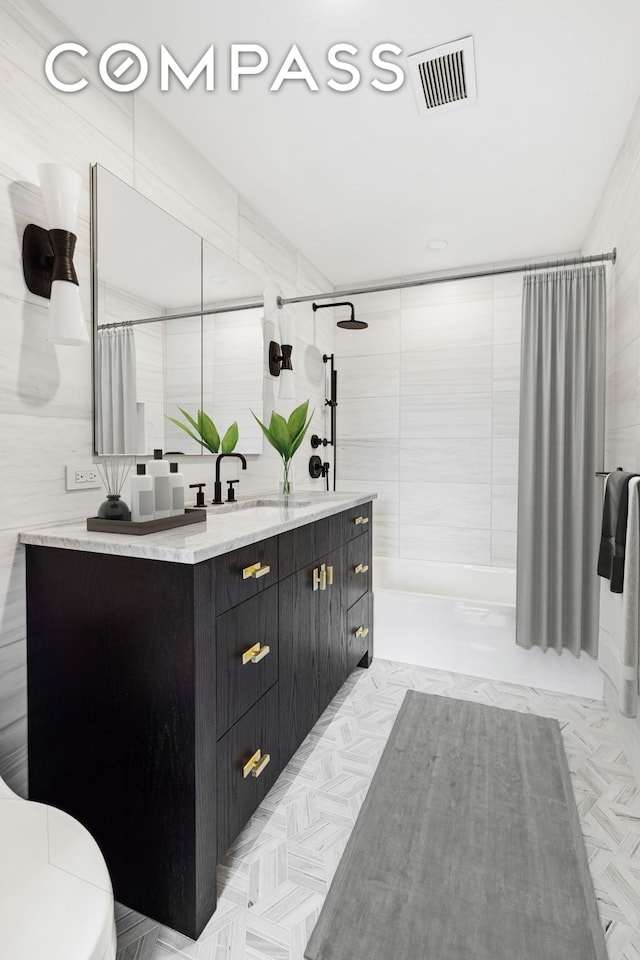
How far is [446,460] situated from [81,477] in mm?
2594

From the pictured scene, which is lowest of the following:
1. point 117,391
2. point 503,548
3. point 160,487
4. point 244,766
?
point 244,766

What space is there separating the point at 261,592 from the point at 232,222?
6.03 ft

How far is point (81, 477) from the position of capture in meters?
1.57

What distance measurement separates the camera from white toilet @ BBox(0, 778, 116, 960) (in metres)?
0.71

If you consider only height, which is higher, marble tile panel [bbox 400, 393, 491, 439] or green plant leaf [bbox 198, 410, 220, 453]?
marble tile panel [bbox 400, 393, 491, 439]

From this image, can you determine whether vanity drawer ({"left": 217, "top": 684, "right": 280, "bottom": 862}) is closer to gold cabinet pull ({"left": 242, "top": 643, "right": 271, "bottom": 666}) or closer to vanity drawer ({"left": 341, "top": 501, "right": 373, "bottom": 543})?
gold cabinet pull ({"left": 242, "top": 643, "right": 271, "bottom": 666})

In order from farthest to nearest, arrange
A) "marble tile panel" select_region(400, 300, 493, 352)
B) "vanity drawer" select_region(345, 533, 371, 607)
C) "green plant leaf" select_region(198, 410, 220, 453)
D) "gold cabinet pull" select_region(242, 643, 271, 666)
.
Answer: "marble tile panel" select_region(400, 300, 493, 352), "vanity drawer" select_region(345, 533, 371, 607), "green plant leaf" select_region(198, 410, 220, 453), "gold cabinet pull" select_region(242, 643, 271, 666)

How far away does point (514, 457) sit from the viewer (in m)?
3.38

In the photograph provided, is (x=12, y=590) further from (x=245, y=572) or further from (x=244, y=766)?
(x=244, y=766)

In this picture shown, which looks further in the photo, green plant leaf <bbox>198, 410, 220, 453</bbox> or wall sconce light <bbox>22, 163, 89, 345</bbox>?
green plant leaf <bbox>198, 410, 220, 453</bbox>

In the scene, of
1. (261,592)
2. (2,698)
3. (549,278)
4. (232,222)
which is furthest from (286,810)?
(549,278)

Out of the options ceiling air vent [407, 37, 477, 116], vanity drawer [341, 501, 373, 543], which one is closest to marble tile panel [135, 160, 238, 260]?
ceiling air vent [407, 37, 477, 116]

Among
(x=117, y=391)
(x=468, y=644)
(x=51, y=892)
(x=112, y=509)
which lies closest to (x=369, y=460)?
(x=468, y=644)

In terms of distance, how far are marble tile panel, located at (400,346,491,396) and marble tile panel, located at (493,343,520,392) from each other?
0.05 m
